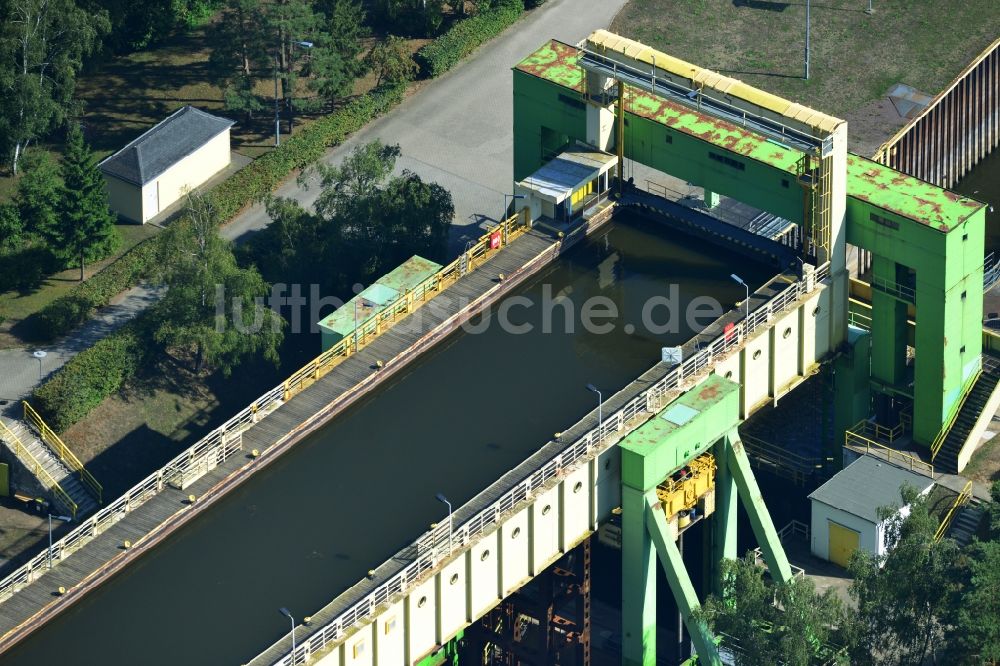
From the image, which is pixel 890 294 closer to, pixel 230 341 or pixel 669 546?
pixel 669 546

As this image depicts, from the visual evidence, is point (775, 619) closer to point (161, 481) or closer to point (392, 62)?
point (161, 481)

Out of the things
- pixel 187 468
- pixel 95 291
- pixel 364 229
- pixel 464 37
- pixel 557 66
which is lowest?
pixel 95 291

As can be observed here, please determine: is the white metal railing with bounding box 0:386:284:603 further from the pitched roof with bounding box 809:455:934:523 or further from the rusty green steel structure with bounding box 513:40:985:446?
the pitched roof with bounding box 809:455:934:523

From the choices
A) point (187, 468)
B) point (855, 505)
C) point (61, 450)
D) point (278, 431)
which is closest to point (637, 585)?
point (855, 505)

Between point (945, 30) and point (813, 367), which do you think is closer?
point (813, 367)

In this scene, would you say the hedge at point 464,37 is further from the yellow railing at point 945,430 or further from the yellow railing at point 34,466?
the yellow railing at point 945,430

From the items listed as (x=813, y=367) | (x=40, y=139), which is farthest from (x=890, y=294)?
(x=40, y=139)
